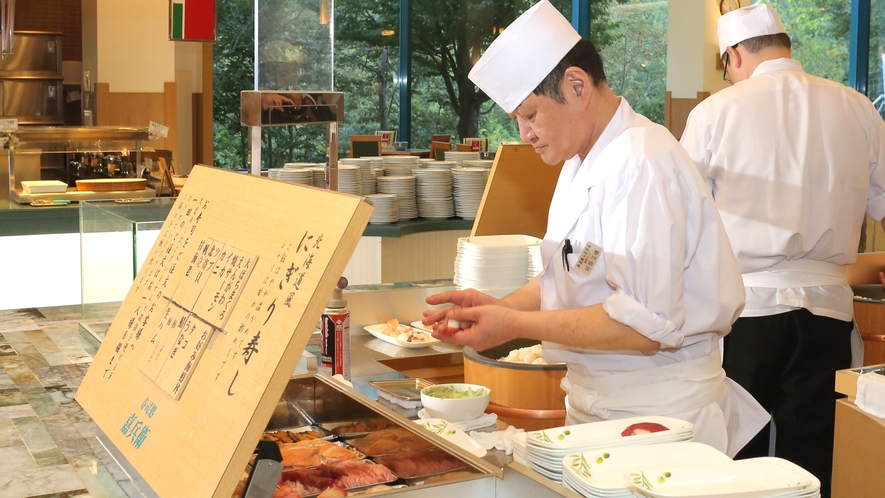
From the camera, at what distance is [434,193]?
4387 millimetres

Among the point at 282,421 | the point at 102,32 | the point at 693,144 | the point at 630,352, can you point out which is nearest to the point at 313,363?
the point at 282,421

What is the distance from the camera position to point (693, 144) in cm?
269

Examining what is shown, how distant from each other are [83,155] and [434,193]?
257cm

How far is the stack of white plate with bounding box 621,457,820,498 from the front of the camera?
3.39ft

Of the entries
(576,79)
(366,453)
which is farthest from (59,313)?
(576,79)

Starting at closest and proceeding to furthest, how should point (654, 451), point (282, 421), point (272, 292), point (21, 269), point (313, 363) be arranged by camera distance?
point (272, 292), point (654, 451), point (282, 421), point (313, 363), point (21, 269)

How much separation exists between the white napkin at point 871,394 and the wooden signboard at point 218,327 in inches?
64.2

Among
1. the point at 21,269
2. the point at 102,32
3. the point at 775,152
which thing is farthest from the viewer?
the point at 102,32

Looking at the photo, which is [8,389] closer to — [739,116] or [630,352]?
[630,352]

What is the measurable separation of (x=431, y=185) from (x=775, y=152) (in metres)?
2.07

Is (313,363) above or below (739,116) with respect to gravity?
below

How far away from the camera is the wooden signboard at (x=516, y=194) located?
112 inches

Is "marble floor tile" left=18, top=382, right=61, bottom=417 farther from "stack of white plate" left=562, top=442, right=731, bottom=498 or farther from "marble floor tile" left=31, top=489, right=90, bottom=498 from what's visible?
"stack of white plate" left=562, top=442, right=731, bottom=498

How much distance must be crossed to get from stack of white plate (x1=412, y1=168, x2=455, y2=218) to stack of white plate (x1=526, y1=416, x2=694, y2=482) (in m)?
3.14
